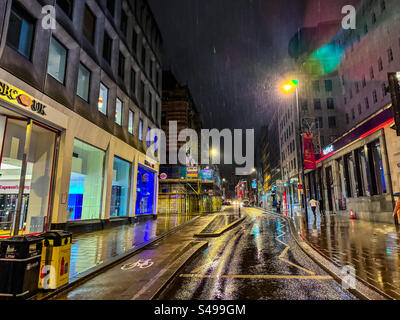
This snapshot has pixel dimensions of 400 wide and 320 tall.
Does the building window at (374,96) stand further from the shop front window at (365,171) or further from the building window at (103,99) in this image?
the building window at (103,99)

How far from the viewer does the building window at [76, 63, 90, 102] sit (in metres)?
14.2

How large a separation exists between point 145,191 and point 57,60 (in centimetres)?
1437

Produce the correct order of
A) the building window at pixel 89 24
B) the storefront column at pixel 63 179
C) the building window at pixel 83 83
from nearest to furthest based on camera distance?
the storefront column at pixel 63 179
the building window at pixel 83 83
the building window at pixel 89 24

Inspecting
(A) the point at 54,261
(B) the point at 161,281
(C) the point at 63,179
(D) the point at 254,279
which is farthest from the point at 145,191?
(D) the point at 254,279

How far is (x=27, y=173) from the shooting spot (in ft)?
36.7

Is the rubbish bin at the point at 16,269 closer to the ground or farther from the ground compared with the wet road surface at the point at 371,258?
farther from the ground

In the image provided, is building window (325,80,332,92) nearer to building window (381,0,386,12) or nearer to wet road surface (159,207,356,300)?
building window (381,0,386,12)

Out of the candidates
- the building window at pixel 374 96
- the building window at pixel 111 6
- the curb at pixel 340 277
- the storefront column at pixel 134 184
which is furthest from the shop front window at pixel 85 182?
the building window at pixel 374 96

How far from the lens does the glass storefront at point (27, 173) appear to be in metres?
10.2

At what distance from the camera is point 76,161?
45.7ft

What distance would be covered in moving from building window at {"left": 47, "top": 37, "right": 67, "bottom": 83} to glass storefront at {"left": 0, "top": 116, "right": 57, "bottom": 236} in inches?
115

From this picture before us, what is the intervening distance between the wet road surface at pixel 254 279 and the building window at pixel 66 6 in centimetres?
1418

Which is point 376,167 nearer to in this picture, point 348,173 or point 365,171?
point 365,171

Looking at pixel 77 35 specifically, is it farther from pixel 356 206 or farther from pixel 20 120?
pixel 356 206
